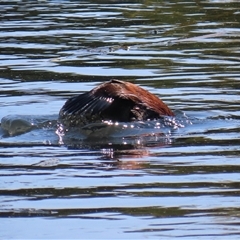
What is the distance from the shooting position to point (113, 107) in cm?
884

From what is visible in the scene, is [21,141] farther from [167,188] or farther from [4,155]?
[167,188]

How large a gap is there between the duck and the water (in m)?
0.22

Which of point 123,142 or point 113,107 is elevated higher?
point 113,107

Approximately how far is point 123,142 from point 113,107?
721mm

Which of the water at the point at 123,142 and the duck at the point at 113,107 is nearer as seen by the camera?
the water at the point at 123,142

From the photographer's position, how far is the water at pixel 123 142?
5.63 m

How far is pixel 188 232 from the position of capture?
5.28 metres

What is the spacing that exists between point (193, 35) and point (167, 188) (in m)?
9.38

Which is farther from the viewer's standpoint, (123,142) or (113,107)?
(113,107)

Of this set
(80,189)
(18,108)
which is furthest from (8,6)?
(80,189)

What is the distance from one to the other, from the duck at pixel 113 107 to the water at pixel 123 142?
218mm

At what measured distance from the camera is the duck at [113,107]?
8.80 m

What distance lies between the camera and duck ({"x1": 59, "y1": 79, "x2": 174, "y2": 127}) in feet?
28.9

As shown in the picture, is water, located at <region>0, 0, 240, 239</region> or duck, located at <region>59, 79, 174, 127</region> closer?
water, located at <region>0, 0, 240, 239</region>
